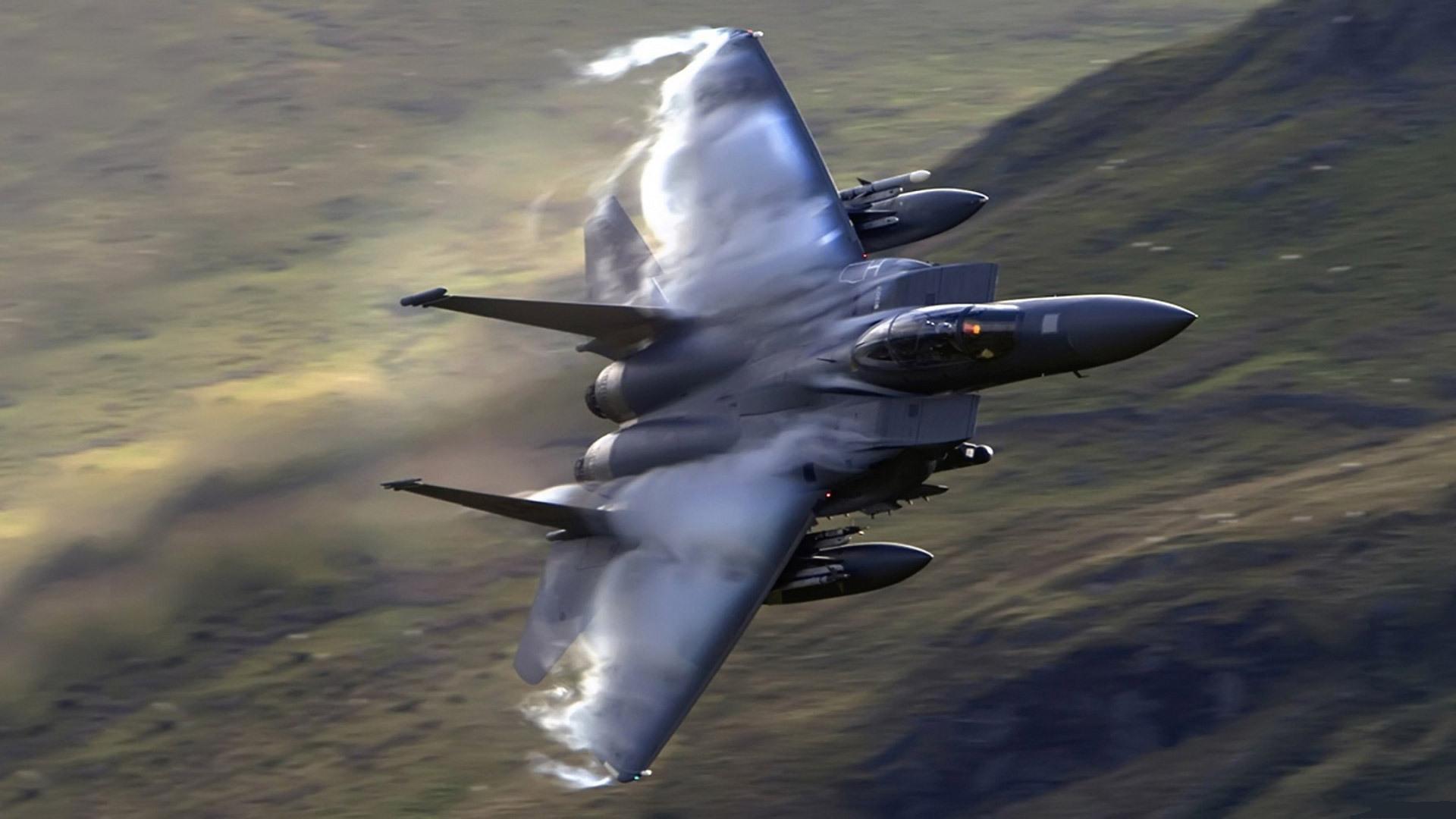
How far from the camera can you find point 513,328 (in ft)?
262

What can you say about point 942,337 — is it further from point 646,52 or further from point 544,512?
point 646,52

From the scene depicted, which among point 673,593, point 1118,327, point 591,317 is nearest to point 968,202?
point 1118,327

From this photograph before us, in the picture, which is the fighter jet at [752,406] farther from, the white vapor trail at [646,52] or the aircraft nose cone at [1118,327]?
the white vapor trail at [646,52]

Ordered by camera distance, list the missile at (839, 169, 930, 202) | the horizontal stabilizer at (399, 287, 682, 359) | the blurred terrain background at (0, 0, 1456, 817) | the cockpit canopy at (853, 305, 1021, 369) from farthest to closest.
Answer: the blurred terrain background at (0, 0, 1456, 817)
the missile at (839, 169, 930, 202)
the horizontal stabilizer at (399, 287, 682, 359)
the cockpit canopy at (853, 305, 1021, 369)

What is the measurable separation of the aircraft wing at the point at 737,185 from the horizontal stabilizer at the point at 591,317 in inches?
39.2

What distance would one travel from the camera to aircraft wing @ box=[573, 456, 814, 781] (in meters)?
37.9

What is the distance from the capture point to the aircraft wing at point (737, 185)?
43562 millimetres

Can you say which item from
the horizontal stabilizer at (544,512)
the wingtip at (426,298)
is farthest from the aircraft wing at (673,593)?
the wingtip at (426,298)

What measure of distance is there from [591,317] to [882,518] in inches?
843

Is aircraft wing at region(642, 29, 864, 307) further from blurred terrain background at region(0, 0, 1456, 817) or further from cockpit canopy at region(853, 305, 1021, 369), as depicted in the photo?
cockpit canopy at region(853, 305, 1021, 369)

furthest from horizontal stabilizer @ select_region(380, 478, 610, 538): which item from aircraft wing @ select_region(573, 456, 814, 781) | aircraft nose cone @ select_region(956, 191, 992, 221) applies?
aircraft nose cone @ select_region(956, 191, 992, 221)

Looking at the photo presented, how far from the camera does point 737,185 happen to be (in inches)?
1812

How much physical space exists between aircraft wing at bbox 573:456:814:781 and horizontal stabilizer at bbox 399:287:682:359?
3266 millimetres

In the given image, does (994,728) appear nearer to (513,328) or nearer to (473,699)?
(473,699)
